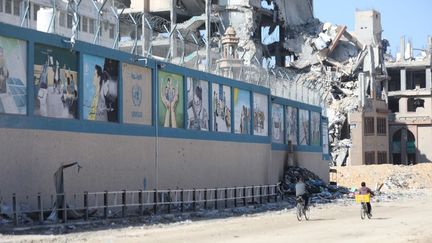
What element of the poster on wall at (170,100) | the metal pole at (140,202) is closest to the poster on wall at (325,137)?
the poster on wall at (170,100)

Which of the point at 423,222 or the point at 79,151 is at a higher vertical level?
the point at 79,151

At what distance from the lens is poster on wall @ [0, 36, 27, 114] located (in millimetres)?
24094

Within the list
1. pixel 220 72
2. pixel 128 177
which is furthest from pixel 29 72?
pixel 220 72

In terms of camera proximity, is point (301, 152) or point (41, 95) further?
point (301, 152)

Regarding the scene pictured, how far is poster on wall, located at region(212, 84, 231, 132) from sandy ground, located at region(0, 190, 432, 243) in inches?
293

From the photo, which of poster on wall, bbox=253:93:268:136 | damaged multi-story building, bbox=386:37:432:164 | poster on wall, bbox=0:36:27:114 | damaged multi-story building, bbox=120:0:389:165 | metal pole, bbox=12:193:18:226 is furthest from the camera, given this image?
damaged multi-story building, bbox=386:37:432:164

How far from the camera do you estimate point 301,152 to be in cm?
5288

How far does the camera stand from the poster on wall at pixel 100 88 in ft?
93.6

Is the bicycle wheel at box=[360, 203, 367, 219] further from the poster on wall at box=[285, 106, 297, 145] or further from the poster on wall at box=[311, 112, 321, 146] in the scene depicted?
the poster on wall at box=[311, 112, 321, 146]

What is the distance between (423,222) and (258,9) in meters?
77.0

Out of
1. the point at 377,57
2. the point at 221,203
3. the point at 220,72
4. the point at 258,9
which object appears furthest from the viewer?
the point at 377,57

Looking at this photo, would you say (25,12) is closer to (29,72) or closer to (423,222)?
(29,72)

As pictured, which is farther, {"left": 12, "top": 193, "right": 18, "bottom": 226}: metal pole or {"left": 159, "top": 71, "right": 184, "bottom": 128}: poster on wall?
{"left": 159, "top": 71, "right": 184, "bottom": 128}: poster on wall

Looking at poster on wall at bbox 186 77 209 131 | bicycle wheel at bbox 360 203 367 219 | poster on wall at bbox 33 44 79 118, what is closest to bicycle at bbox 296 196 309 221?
bicycle wheel at bbox 360 203 367 219
